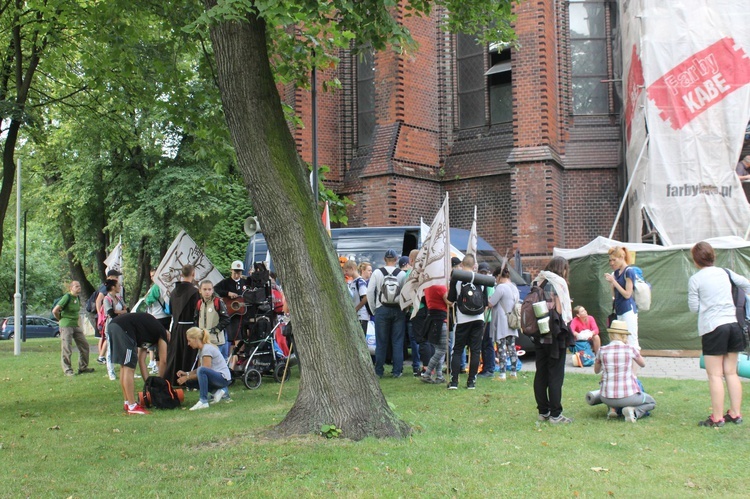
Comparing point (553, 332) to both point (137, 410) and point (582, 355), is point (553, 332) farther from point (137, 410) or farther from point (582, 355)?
point (582, 355)

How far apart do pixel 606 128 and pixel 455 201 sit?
15.0 ft

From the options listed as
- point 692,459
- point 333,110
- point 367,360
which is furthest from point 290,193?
point 333,110

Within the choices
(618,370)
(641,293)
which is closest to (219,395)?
(618,370)

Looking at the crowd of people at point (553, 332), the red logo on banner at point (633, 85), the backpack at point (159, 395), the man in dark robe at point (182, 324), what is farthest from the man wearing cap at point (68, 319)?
the red logo on banner at point (633, 85)

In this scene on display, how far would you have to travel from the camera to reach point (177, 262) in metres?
12.7

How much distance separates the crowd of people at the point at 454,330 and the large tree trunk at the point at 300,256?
76.5 inches

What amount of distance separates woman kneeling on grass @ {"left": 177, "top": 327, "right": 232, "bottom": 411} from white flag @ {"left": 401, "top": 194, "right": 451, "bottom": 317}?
2.72m

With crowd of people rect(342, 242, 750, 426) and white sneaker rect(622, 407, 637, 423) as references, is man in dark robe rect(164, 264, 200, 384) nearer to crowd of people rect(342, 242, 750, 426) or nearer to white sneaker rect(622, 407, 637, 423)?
crowd of people rect(342, 242, 750, 426)

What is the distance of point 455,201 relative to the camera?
22609 millimetres

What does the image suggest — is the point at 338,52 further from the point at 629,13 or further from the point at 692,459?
the point at 692,459

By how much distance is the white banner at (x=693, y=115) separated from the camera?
16703 millimetres

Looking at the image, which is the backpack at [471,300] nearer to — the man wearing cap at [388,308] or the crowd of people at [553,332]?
the crowd of people at [553,332]

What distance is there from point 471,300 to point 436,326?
3.16 ft

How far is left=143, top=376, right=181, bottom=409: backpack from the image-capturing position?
9719 millimetres
